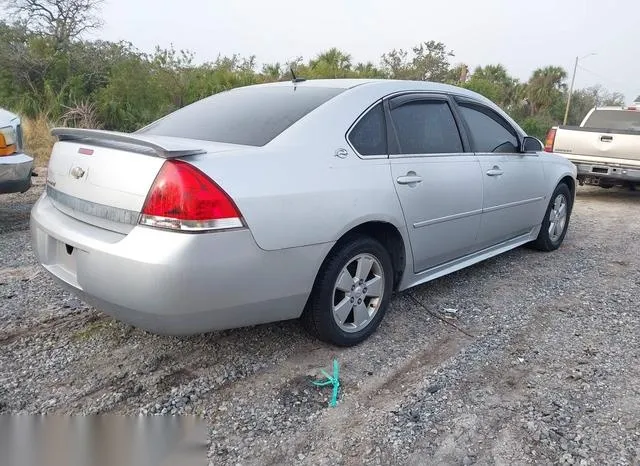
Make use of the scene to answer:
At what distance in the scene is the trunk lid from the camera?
2.40m

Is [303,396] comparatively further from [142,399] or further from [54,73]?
[54,73]

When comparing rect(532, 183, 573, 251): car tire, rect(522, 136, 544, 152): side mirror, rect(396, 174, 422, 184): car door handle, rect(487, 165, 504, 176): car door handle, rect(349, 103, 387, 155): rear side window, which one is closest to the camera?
rect(349, 103, 387, 155): rear side window

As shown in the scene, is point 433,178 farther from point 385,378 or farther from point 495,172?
point 385,378

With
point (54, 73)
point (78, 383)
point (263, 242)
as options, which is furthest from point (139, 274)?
point (54, 73)

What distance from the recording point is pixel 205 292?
7.71 ft

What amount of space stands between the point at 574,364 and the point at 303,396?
61.6 inches

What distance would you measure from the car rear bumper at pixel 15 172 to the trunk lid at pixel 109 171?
7.18 ft

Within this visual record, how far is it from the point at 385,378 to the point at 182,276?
4.03ft

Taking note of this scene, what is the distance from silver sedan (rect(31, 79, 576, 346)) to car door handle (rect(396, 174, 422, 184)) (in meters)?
0.01

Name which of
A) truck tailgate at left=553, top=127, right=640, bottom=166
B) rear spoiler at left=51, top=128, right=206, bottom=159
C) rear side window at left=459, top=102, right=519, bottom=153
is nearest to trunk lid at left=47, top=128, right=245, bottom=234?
rear spoiler at left=51, top=128, right=206, bottom=159

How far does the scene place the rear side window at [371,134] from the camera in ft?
10.0

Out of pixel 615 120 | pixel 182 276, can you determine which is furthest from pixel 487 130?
pixel 615 120

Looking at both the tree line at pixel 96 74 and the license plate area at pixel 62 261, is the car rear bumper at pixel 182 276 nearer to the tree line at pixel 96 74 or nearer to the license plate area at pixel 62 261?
the license plate area at pixel 62 261

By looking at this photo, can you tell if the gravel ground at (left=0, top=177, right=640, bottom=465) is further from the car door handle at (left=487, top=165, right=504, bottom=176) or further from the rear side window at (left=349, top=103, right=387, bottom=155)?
the rear side window at (left=349, top=103, right=387, bottom=155)
